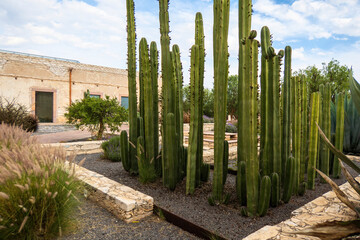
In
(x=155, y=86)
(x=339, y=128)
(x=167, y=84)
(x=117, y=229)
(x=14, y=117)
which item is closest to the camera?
(x=117, y=229)

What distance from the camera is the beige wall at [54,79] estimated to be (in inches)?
575

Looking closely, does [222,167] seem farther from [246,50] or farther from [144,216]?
[246,50]

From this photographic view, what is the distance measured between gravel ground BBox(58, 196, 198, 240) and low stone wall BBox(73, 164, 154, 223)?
0.24 ft

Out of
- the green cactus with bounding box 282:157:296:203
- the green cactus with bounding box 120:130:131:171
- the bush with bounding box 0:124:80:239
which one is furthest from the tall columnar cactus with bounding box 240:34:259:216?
the green cactus with bounding box 120:130:131:171

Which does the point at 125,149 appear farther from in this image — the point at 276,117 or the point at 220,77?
the point at 276,117

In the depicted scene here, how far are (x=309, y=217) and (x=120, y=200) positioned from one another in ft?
6.21

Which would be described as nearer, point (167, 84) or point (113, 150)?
point (167, 84)

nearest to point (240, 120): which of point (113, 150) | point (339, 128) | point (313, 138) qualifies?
point (313, 138)

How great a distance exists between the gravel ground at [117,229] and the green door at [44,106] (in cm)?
1524

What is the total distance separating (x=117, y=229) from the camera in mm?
2529

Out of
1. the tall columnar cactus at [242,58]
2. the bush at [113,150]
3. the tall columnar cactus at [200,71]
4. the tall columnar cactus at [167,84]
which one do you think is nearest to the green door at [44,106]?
the bush at [113,150]

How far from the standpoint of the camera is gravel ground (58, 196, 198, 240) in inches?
93.5

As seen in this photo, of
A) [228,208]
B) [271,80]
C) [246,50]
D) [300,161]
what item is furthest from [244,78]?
[300,161]

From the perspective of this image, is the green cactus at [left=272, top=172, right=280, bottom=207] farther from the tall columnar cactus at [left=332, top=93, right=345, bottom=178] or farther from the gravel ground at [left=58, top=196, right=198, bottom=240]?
the tall columnar cactus at [left=332, top=93, right=345, bottom=178]
